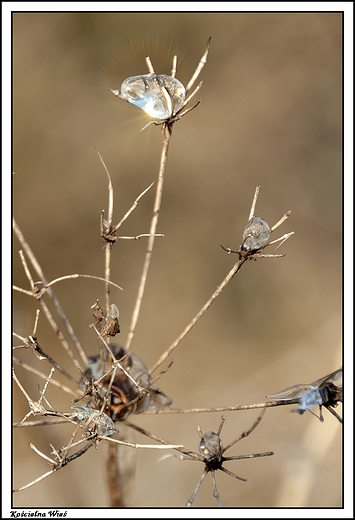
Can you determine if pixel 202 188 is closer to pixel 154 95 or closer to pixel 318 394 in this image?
pixel 154 95

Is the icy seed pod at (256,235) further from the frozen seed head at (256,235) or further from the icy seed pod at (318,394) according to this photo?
the icy seed pod at (318,394)

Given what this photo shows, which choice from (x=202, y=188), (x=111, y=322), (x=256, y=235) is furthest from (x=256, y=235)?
(x=202, y=188)

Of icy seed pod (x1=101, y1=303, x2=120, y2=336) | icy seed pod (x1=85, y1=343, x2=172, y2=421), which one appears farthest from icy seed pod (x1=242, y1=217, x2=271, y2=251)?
icy seed pod (x1=85, y1=343, x2=172, y2=421)

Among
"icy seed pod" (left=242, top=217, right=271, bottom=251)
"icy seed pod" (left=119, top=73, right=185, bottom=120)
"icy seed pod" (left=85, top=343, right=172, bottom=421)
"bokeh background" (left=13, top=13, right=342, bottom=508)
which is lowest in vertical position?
"icy seed pod" (left=85, top=343, right=172, bottom=421)

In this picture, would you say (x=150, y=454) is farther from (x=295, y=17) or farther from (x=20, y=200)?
(x=295, y=17)

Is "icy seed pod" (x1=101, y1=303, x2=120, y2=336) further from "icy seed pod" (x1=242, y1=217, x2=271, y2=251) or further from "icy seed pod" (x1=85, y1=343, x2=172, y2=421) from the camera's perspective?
"icy seed pod" (x1=242, y1=217, x2=271, y2=251)

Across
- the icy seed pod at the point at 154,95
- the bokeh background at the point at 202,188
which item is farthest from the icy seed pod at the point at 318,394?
the bokeh background at the point at 202,188

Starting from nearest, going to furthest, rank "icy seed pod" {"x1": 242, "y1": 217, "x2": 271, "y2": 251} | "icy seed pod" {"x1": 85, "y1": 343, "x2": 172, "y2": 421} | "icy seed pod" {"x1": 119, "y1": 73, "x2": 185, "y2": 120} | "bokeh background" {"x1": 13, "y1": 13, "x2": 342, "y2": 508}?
1. "icy seed pod" {"x1": 242, "y1": 217, "x2": 271, "y2": 251}
2. "icy seed pod" {"x1": 119, "y1": 73, "x2": 185, "y2": 120}
3. "icy seed pod" {"x1": 85, "y1": 343, "x2": 172, "y2": 421}
4. "bokeh background" {"x1": 13, "y1": 13, "x2": 342, "y2": 508}
